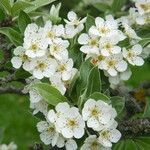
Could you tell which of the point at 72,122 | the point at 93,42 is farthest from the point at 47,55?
the point at 72,122

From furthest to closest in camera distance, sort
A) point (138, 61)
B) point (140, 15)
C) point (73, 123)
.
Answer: point (140, 15)
point (138, 61)
point (73, 123)

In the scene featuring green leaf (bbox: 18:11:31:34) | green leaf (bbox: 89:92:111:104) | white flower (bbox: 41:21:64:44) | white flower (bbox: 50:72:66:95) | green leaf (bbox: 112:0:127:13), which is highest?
white flower (bbox: 41:21:64:44)

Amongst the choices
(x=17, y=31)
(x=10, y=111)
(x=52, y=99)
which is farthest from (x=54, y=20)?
(x=10, y=111)

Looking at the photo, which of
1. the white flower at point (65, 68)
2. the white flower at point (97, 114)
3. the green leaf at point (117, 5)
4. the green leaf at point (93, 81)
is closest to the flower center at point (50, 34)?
the white flower at point (65, 68)

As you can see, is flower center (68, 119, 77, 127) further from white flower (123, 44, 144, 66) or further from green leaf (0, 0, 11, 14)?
green leaf (0, 0, 11, 14)

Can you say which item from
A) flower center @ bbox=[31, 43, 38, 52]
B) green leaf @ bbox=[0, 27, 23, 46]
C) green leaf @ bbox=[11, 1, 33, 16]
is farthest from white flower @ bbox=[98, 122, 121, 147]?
green leaf @ bbox=[11, 1, 33, 16]

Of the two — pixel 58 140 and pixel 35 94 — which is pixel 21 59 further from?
pixel 58 140

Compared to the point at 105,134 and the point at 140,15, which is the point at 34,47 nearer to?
the point at 105,134
